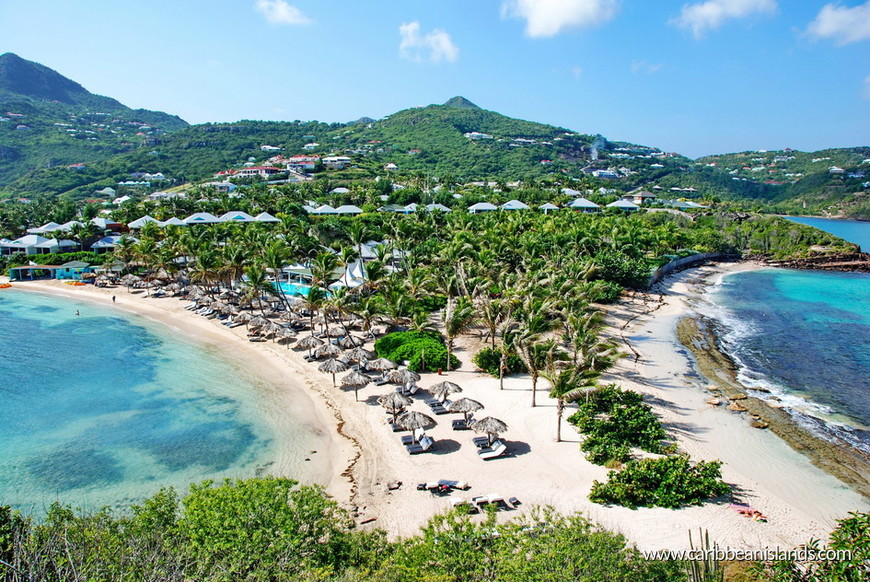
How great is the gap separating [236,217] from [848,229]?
419 ft

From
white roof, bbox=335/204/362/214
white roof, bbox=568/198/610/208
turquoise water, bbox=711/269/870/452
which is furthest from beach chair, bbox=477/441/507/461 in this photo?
white roof, bbox=568/198/610/208

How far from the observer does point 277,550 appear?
1076 centimetres

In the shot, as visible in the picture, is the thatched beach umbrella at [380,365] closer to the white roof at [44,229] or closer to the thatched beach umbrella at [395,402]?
the thatched beach umbrella at [395,402]

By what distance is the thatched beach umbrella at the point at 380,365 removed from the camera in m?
24.1

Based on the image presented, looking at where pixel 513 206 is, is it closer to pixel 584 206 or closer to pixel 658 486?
pixel 584 206

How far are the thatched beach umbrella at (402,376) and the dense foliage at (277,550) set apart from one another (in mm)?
Result: 10277

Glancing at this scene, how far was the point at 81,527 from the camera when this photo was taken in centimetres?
1102

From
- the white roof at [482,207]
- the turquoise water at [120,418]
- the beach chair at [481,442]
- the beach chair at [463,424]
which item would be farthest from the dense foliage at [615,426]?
the white roof at [482,207]

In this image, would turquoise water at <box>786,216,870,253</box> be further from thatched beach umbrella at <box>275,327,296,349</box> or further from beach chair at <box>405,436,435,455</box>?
beach chair at <box>405,436,435,455</box>

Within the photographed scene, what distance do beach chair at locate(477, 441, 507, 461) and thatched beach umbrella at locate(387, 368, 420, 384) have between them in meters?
5.52

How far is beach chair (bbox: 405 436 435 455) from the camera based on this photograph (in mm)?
18469

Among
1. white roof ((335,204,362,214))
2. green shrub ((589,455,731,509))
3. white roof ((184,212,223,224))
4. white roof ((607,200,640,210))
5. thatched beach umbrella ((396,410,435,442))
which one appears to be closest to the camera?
green shrub ((589,455,731,509))

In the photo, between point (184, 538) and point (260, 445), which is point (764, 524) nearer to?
point (184, 538)

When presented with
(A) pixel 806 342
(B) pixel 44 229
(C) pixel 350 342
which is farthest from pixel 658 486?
(B) pixel 44 229
